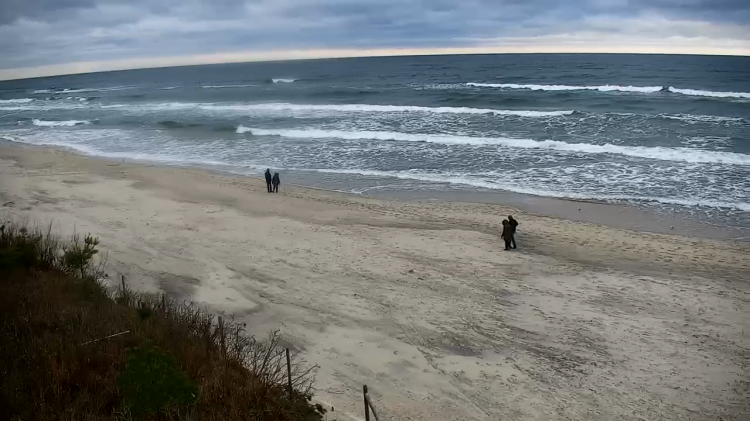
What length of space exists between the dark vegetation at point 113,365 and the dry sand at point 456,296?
2.22 meters

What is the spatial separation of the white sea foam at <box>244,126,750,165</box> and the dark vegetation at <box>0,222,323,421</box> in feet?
71.4

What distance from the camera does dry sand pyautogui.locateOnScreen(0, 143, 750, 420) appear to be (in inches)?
313

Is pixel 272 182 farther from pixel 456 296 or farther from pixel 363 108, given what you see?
pixel 363 108

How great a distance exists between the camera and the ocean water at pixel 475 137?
796 inches

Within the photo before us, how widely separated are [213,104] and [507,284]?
47962 mm

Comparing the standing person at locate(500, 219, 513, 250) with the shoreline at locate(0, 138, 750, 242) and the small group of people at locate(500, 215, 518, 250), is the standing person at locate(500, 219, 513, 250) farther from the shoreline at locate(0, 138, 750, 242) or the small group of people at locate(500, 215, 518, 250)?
the shoreline at locate(0, 138, 750, 242)

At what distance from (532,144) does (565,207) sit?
10.7 meters

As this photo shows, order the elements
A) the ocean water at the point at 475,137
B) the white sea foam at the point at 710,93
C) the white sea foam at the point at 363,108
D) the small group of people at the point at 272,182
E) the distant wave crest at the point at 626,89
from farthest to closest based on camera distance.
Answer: the distant wave crest at the point at 626,89 < the white sea foam at the point at 710,93 < the white sea foam at the point at 363,108 < the ocean water at the point at 475,137 < the small group of people at the point at 272,182

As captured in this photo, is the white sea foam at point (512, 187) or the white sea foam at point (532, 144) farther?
the white sea foam at point (532, 144)

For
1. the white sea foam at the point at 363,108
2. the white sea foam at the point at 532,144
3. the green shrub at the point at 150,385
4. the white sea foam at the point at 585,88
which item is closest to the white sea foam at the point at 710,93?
the white sea foam at the point at 585,88

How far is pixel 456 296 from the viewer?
11.0m

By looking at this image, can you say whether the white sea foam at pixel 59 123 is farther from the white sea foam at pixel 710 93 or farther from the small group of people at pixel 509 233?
the white sea foam at pixel 710 93

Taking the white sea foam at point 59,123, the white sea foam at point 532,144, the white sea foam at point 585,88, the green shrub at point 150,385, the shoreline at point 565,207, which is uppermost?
the white sea foam at point 585,88

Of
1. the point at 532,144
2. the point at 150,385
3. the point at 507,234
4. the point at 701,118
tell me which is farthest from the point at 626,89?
the point at 150,385
